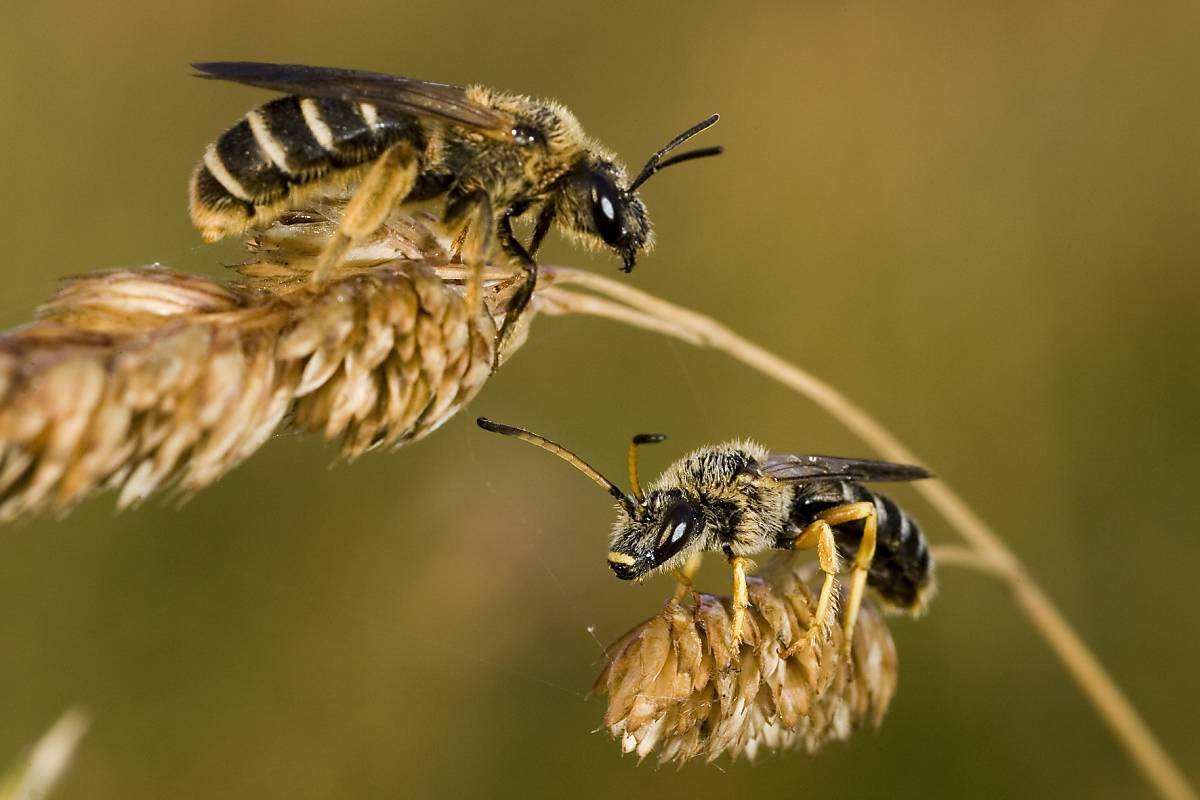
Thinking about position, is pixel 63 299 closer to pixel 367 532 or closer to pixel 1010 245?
pixel 367 532

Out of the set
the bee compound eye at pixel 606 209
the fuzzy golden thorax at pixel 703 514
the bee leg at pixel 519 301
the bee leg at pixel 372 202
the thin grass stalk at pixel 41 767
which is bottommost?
the fuzzy golden thorax at pixel 703 514

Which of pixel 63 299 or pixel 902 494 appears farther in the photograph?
pixel 902 494

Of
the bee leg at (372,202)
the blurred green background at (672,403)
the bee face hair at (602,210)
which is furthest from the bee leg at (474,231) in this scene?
the blurred green background at (672,403)

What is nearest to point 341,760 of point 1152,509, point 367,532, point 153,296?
point 367,532

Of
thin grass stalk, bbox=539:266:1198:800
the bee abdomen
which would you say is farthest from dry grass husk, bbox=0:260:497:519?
the bee abdomen

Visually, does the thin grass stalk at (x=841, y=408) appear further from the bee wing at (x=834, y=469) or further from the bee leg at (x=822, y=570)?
the bee leg at (x=822, y=570)

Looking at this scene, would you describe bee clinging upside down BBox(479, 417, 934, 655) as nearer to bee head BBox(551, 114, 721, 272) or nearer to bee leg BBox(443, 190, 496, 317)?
bee leg BBox(443, 190, 496, 317)

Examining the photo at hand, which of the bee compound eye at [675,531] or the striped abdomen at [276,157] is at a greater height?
the striped abdomen at [276,157]
